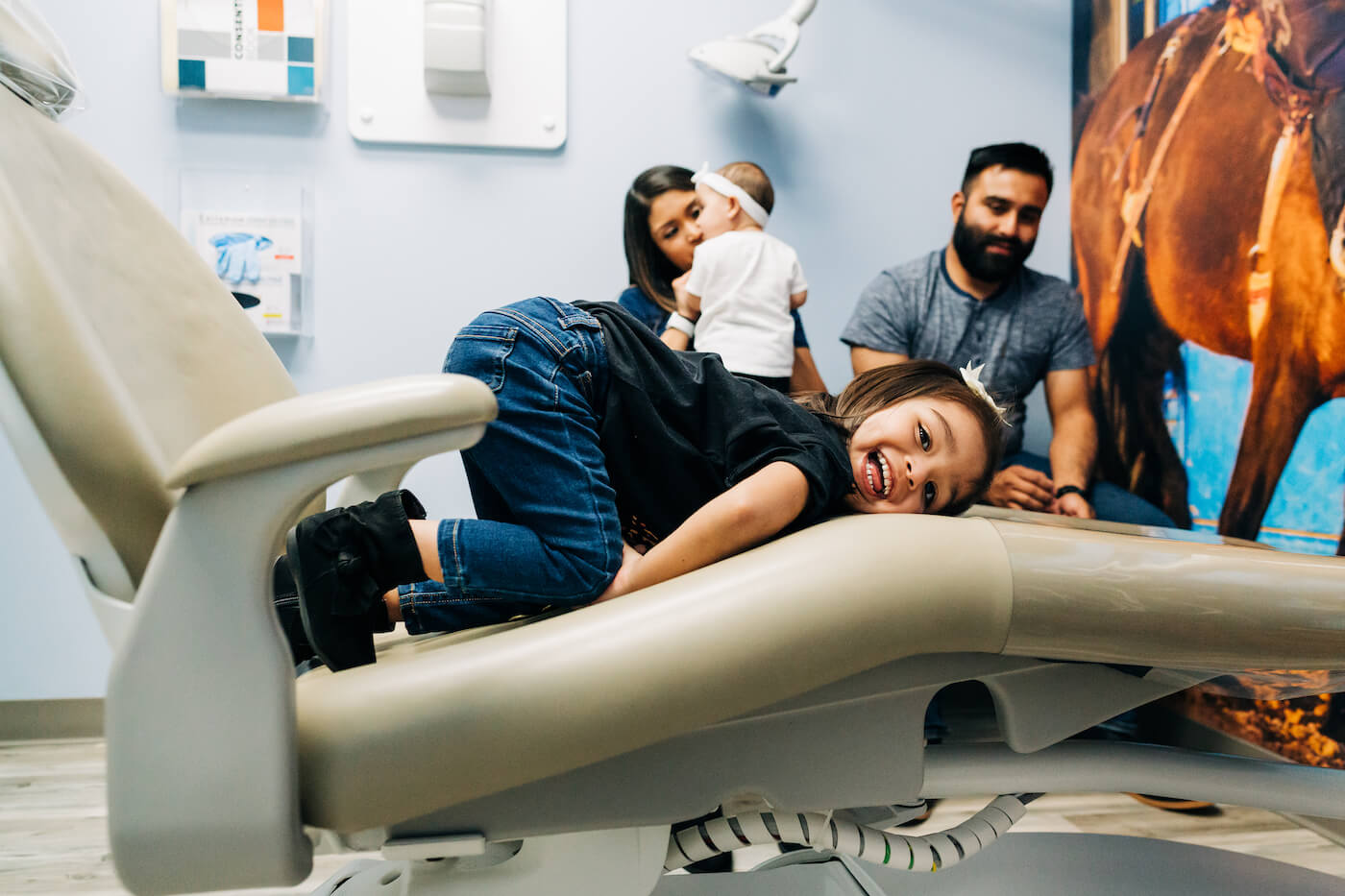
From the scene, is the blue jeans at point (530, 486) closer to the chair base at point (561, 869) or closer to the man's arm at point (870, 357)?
the chair base at point (561, 869)

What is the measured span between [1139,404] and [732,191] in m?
0.94

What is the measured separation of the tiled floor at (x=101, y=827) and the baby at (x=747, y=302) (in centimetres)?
84

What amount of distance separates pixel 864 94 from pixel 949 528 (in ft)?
5.20

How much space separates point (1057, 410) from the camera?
172cm

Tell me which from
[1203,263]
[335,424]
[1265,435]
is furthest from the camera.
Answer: [1203,263]

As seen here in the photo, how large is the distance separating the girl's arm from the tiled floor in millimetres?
753

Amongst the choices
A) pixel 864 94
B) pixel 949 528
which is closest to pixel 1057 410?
pixel 864 94

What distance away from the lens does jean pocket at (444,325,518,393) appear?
2.48 feet

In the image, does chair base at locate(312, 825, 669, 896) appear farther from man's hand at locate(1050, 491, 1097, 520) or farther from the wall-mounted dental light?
the wall-mounted dental light

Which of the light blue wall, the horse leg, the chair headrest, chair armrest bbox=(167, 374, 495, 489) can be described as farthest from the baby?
chair armrest bbox=(167, 374, 495, 489)

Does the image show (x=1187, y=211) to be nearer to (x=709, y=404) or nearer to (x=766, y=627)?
(x=709, y=404)

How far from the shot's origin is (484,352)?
76 cm

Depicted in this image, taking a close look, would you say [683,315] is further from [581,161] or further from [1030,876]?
[1030,876]

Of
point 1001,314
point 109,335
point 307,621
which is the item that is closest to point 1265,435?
point 1001,314
